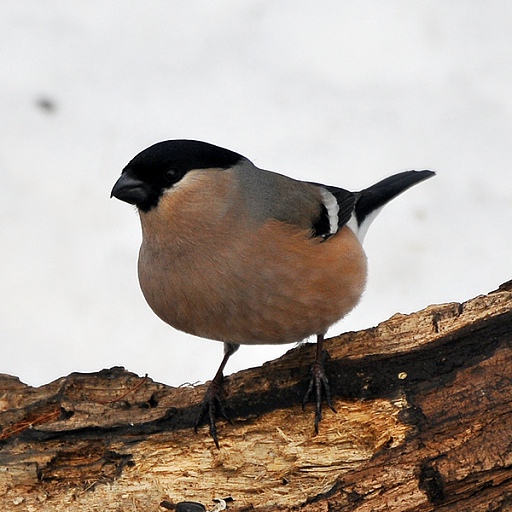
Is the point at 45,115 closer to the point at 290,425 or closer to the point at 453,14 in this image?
the point at 453,14

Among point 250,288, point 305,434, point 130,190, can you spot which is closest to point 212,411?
point 305,434

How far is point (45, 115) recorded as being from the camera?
865 cm

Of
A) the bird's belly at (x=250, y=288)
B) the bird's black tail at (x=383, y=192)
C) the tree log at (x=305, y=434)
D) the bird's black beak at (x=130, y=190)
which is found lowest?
the tree log at (x=305, y=434)

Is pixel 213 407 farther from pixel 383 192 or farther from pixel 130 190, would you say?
pixel 383 192

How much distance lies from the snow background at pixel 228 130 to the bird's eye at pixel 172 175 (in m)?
2.46

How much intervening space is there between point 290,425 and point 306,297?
2.07ft

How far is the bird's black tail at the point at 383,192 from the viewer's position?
20.0 ft

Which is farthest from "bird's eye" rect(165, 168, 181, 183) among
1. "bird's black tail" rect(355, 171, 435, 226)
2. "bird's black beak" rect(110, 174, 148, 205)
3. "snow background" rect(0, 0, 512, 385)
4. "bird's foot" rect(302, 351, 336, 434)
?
"snow background" rect(0, 0, 512, 385)

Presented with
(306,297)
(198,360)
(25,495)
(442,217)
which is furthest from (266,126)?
(25,495)

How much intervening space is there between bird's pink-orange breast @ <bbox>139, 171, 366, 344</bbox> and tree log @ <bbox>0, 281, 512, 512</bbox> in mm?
287

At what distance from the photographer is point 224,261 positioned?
4547mm

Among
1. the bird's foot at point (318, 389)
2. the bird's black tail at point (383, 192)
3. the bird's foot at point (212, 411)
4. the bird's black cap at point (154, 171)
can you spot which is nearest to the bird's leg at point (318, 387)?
the bird's foot at point (318, 389)

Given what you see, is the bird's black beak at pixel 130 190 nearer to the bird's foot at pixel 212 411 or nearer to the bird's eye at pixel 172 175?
the bird's eye at pixel 172 175

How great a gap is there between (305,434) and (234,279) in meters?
0.82
